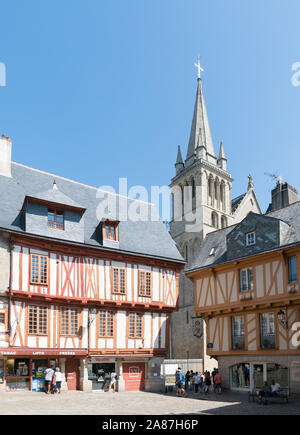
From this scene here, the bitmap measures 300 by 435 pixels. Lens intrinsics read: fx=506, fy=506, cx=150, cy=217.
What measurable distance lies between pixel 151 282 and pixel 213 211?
20.5 m

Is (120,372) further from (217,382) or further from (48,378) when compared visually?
(217,382)

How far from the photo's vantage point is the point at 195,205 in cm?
4472

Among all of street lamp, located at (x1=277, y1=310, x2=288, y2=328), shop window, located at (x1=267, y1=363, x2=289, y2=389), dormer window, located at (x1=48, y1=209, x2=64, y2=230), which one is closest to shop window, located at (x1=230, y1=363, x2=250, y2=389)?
shop window, located at (x1=267, y1=363, x2=289, y2=389)

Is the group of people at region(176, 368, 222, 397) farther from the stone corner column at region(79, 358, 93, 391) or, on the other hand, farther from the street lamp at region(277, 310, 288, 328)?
the street lamp at region(277, 310, 288, 328)

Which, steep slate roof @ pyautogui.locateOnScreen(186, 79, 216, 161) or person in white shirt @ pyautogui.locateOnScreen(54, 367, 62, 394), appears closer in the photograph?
person in white shirt @ pyautogui.locateOnScreen(54, 367, 62, 394)

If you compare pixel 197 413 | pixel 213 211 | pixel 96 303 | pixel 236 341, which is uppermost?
pixel 213 211

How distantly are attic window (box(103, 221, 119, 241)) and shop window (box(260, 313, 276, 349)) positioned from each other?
7737 mm

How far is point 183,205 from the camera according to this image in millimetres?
46375

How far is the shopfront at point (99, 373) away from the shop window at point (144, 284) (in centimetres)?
356

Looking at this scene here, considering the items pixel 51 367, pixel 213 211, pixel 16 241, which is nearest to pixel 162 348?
pixel 51 367

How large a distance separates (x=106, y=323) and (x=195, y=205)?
23.2 m

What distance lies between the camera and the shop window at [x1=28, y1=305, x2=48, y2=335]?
68.2 ft

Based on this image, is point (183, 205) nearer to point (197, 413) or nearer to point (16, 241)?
point (16, 241)

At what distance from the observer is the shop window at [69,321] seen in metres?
21.8
